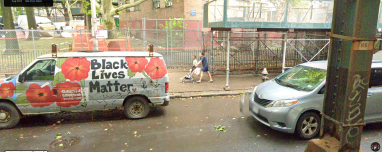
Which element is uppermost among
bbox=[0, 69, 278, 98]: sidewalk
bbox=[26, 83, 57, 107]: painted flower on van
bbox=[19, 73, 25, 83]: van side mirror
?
bbox=[19, 73, 25, 83]: van side mirror

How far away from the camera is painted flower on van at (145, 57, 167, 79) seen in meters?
6.54

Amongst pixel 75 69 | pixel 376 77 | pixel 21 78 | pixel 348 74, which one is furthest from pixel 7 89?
pixel 376 77

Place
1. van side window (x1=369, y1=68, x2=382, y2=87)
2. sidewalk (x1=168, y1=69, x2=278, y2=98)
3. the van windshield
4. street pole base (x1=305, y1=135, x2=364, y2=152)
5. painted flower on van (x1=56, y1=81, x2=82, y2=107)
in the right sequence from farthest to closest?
1. sidewalk (x1=168, y1=69, x2=278, y2=98)
2. painted flower on van (x1=56, y1=81, x2=82, y2=107)
3. the van windshield
4. van side window (x1=369, y1=68, x2=382, y2=87)
5. street pole base (x1=305, y1=135, x2=364, y2=152)

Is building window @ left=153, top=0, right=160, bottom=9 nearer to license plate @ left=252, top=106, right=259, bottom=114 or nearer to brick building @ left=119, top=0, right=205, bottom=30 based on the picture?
brick building @ left=119, top=0, right=205, bottom=30

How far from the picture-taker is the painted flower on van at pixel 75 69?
6.07 m

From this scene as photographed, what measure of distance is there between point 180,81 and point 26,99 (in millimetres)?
6523

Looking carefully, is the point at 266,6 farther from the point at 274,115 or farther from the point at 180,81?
the point at 274,115

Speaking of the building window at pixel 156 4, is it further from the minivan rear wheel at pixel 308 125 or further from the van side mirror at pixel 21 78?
the minivan rear wheel at pixel 308 125

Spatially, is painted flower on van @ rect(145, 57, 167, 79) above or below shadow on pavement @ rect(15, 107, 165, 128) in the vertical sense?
above

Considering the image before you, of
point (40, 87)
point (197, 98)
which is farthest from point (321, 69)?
point (40, 87)

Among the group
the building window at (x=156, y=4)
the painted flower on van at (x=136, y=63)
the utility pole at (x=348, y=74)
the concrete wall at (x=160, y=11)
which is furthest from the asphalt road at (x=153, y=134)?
the building window at (x=156, y=4)

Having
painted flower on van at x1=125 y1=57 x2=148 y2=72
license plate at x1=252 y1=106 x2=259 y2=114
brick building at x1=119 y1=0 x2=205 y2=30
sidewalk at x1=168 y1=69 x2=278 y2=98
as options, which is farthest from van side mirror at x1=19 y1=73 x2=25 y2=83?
brick building at x1=119 y1=0 x2=205 y2=30

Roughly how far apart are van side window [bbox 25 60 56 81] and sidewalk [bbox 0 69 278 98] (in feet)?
13.4

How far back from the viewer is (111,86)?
20.7 feet
